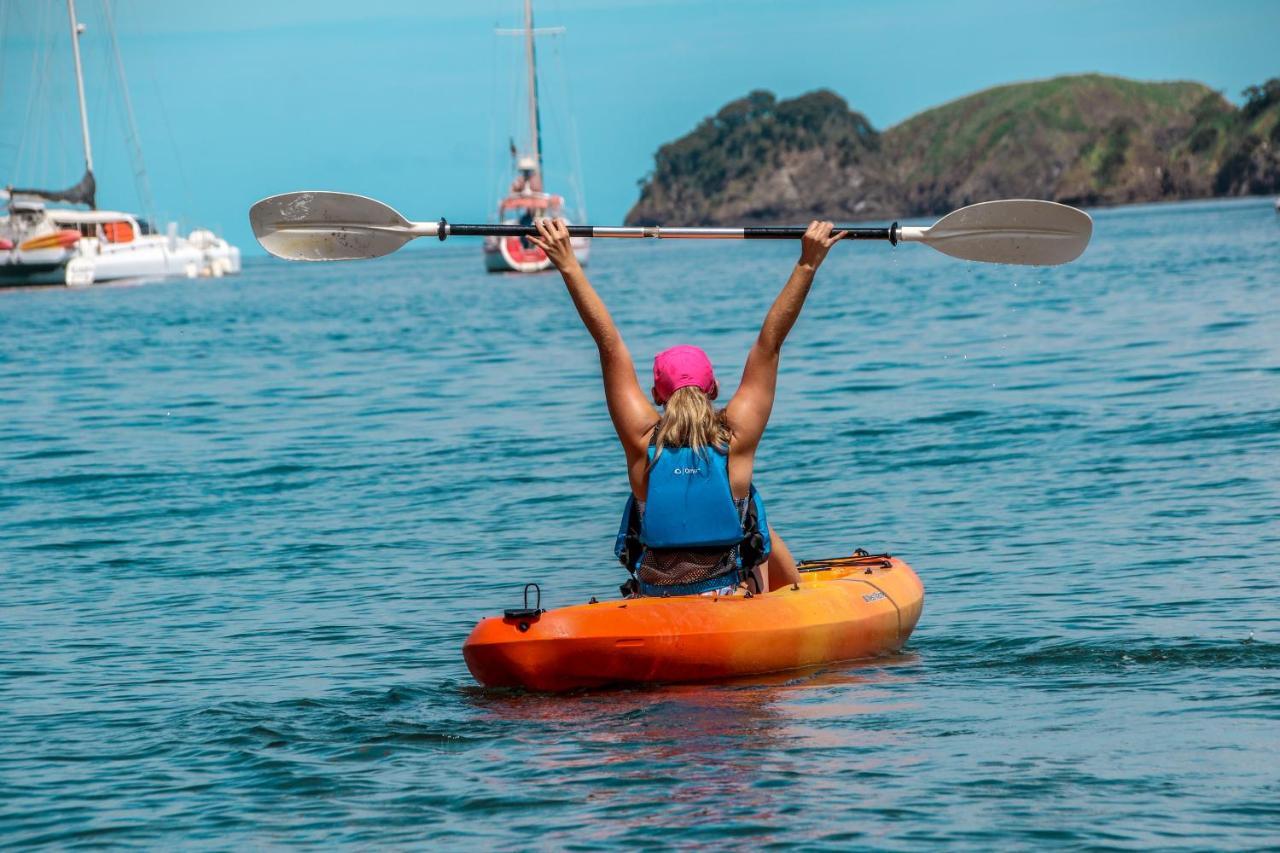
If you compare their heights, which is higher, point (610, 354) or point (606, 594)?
point (610, 354)

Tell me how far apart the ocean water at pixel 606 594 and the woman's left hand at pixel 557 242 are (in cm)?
189

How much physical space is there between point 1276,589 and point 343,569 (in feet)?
19.2

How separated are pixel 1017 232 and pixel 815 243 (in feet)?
8.28

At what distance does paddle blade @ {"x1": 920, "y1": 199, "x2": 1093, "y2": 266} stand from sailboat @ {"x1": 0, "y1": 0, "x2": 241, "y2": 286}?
66011 mm

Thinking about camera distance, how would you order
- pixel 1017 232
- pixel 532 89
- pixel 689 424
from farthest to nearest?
pixel 532 89, pixel 1017 232, pixel 689 424

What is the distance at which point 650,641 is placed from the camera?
7.43 metres

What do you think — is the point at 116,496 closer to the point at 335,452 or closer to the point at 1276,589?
the point at 335,452

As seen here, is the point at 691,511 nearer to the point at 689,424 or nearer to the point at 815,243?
the point at 689,424

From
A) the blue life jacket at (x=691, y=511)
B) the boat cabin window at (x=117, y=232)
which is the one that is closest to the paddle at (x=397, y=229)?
the blue life jacket at (x=691, y=511)

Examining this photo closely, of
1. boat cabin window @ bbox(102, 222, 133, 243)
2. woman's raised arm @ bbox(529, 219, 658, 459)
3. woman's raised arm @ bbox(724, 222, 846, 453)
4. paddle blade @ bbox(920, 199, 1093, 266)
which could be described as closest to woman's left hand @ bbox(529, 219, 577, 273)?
woman's raised arm @ bbox(529, 219, 658, 459)

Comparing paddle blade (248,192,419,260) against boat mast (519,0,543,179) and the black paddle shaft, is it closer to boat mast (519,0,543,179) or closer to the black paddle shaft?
the black paddle shaft

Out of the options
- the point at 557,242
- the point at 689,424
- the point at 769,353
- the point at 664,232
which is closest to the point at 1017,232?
the point at 664,232

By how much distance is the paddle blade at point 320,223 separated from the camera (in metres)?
9.41

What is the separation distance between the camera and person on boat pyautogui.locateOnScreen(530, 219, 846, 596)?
7.15 meters
